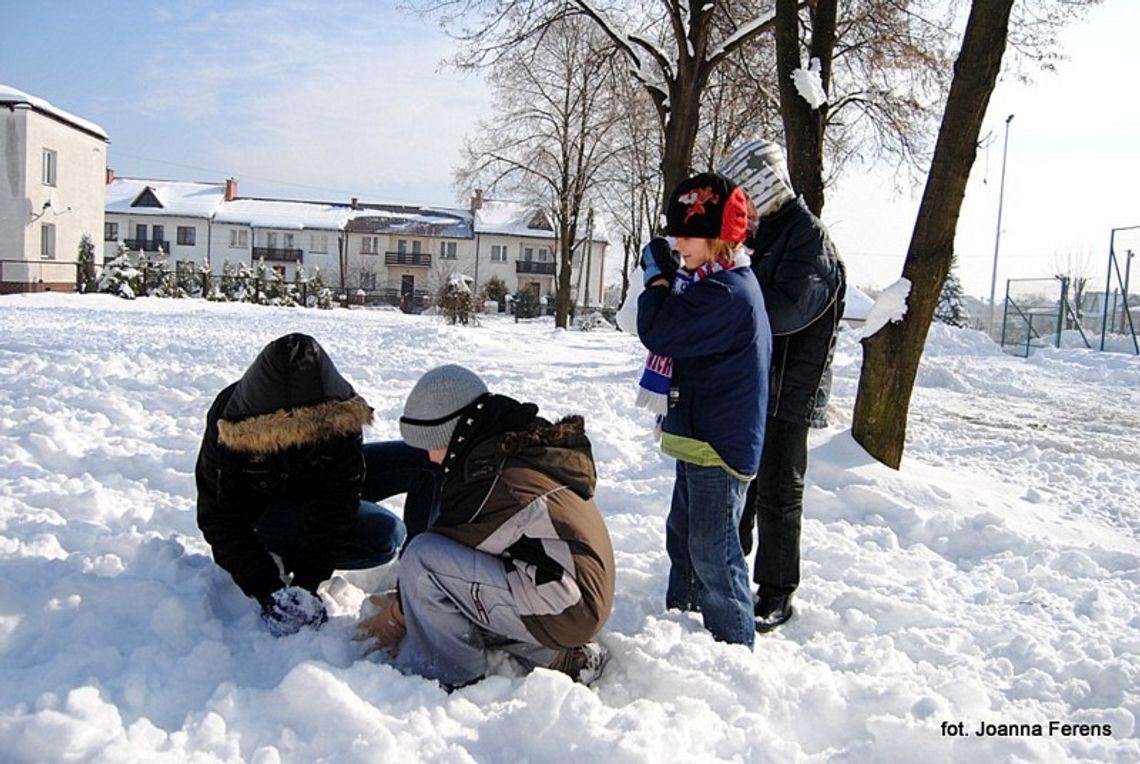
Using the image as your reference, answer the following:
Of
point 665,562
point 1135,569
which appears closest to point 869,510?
point 1135,569

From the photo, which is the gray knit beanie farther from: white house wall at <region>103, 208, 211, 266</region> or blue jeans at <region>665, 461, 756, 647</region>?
white house wall at <region>103, 208, 211, 266</region>

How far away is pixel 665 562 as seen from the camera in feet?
14.2

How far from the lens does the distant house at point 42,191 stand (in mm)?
29328

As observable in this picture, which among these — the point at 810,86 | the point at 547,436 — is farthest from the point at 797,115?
the point at 547,436

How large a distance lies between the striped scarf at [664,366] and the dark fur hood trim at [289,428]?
3.58ft

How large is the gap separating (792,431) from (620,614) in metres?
1.04

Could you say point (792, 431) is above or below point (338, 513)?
above

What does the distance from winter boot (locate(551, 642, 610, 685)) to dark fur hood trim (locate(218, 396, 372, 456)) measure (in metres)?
1.14

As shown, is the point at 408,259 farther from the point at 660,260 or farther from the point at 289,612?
the point at 289,612

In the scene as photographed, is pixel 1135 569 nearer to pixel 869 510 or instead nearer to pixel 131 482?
pixel 869 510

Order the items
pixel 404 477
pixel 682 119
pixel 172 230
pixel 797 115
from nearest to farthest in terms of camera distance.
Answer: pixel 404 477, pixel 797 115, pixel 682 119, pixel 172 230

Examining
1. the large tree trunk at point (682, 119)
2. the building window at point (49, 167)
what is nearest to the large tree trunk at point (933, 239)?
the large tree trunk at point (682, 119)

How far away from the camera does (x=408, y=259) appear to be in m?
61.9

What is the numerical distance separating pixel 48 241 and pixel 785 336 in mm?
35459
